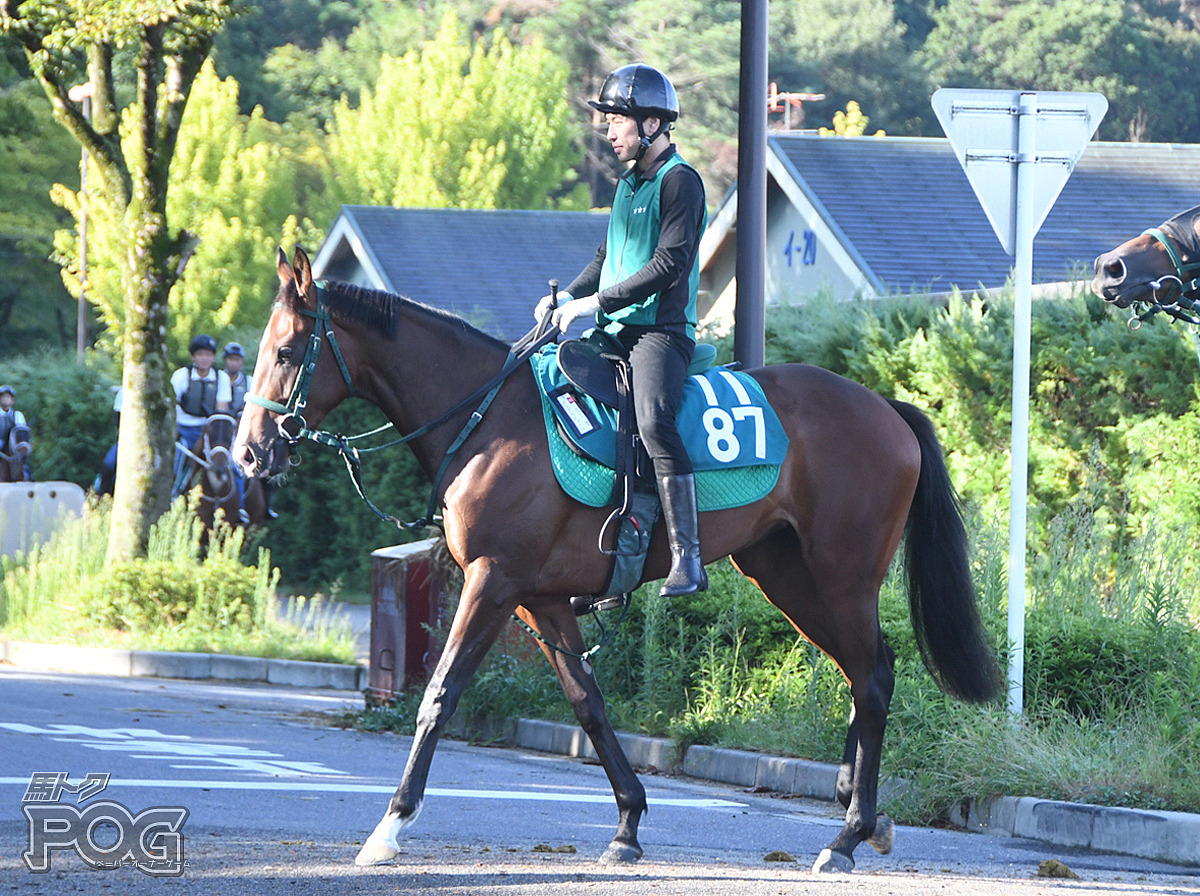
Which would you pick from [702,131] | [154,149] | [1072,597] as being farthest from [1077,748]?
[702,131]

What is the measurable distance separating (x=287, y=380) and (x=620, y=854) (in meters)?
2.13

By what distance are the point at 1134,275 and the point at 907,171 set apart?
890 inches

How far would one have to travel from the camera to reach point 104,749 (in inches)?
342

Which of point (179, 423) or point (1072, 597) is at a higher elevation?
point (179, 423)

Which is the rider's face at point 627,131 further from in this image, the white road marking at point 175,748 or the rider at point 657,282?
the white road marking at point 175,748

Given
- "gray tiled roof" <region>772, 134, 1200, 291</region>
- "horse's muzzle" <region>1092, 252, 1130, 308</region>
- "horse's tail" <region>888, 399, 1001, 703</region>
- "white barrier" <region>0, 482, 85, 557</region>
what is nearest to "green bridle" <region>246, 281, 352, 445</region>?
"horse's tail" <region>888, 399, 1001, 703</region>

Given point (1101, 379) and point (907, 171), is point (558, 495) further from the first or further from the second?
point (907, 171)

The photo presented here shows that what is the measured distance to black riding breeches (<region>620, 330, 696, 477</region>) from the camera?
6.29m

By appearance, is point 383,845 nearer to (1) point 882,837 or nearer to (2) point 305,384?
(2) point 305,384

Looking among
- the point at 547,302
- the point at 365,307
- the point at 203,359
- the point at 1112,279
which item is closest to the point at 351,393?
the point at 365,307

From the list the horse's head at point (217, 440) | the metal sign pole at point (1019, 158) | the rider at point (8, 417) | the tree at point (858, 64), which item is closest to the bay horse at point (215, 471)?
the horse's head at point (217, 440)

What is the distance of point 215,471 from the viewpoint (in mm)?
16406

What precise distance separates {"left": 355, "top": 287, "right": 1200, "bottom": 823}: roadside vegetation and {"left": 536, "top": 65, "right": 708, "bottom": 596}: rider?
7.38ft

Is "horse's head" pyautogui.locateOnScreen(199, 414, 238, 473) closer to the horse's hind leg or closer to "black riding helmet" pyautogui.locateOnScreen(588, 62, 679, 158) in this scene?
the horse's hind leg
